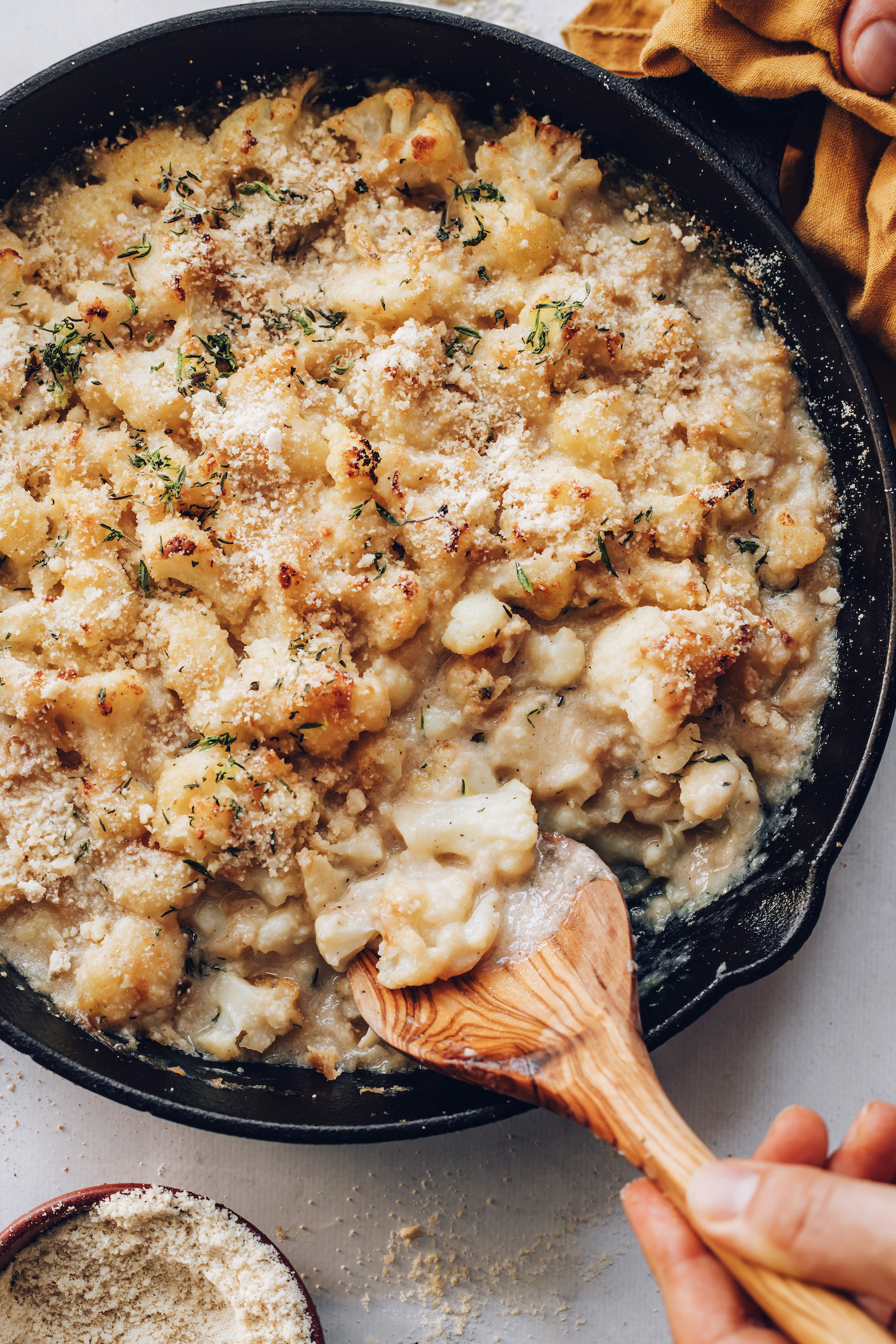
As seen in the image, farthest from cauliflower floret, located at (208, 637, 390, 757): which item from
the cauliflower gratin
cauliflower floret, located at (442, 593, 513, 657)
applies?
cauliflower floret, located at (442, 593, 513, 657)

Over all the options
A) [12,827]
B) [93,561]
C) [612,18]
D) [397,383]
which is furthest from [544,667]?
[612,18]

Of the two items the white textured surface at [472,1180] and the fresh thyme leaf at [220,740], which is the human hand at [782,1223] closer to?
the white textured surface at [472,1180]

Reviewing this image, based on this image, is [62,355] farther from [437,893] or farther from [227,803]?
[437,893]

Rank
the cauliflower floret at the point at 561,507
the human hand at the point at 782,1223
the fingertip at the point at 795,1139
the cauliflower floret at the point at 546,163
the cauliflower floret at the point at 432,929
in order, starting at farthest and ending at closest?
1. the cauliflower floret at the point at 546,163
2. the cauliflower floret at the point at 561,507
3. the cauliflower floret at the point at 432,929
4. the fingertip at the point at 795,1139
5. the human hand at the point at 782,1223

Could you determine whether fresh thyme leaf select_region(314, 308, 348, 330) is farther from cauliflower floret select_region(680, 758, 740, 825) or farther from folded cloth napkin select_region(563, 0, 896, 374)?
cauliflower floret select_region(680, 758, 740, 825)

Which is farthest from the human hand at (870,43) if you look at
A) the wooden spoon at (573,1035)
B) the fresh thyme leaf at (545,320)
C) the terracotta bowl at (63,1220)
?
the terracotta bowl at (63,1220)

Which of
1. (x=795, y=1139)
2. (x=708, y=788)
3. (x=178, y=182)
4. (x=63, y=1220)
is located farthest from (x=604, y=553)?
(x=63, y=1220)
